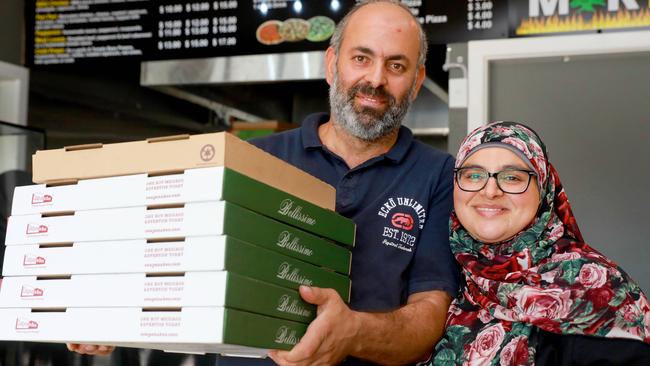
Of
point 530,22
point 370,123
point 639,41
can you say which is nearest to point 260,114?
point 530,22

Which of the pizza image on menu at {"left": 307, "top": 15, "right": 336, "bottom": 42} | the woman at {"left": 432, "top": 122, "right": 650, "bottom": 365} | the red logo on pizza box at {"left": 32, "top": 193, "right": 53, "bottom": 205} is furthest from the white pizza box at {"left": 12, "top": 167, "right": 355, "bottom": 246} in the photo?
the pizza image on menu at {"left": 307, "top": 15, "right": 336, "bottom": 42}

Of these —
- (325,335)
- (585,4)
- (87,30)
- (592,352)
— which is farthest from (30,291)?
(87,30)

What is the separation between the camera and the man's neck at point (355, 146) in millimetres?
1892

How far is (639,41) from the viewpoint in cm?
296

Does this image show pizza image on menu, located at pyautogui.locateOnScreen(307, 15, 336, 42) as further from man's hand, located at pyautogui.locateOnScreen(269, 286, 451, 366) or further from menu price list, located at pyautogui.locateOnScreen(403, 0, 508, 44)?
man's hand, located at pyautogui.locateOnScreen(269, 286, 451, 366)

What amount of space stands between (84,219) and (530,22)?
88.4 inches

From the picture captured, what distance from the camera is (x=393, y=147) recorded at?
6.27ft

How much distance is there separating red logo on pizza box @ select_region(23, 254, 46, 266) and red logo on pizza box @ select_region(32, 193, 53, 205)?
9 centimetres

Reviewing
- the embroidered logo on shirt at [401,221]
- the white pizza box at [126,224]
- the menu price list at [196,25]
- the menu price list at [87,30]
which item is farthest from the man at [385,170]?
the menu price list at [87,30]

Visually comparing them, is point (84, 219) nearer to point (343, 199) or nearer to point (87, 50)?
point (343, 199)

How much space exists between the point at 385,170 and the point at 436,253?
0.22 m

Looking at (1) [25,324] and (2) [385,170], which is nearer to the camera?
(1) [25,324]

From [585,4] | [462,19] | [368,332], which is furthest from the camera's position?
[462,19]

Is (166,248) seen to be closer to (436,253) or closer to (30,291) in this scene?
(30,291)
